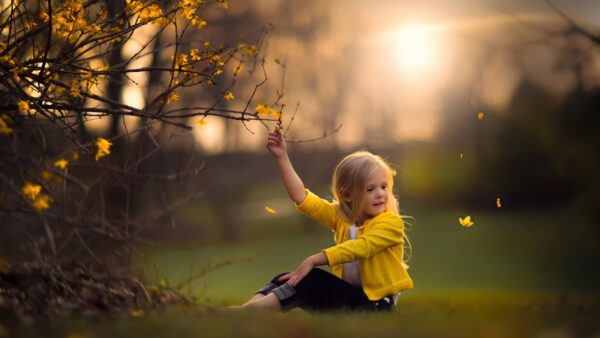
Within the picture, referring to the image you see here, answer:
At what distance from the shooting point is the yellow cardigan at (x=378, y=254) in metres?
3.89

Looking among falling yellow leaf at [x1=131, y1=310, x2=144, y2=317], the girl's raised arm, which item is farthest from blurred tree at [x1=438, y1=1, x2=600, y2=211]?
falling yellow leaf at [x1=131, y1=310, x2=144, y2=317]

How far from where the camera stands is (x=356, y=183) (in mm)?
4238

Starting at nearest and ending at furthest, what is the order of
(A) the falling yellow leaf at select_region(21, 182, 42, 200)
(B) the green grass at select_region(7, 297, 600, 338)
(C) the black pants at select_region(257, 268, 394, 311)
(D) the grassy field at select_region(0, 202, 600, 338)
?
(B) the green grass at select_region(7, 297, 600, 338)
(D) the grassy field at select_region(0, 202, 600, 338)
(A) the falling yellow leaf at select_region(21, 182, 42, 200)
(C) the black pants at select_region(257, 268, 394, 311)

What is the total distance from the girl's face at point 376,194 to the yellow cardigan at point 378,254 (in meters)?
0.08

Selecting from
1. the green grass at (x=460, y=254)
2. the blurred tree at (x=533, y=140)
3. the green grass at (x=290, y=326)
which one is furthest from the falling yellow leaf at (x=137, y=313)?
the green grass at (x=460, y=254)

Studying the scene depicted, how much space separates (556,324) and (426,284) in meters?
14.7

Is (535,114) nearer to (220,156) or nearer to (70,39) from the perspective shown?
(220,156)

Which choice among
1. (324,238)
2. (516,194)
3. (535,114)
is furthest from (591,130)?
(324,238)

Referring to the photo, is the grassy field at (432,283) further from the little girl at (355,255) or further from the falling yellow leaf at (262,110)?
the falling yellow leaf at (262,110)

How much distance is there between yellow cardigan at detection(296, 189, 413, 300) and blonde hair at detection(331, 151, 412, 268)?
13 cm


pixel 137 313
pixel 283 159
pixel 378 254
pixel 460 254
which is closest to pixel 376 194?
pixel 378 254

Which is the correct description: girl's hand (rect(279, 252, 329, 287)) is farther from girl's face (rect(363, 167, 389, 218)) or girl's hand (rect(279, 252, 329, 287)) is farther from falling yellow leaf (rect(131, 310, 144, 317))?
falling yellow leaf (rect(131, 310, 144, 317))

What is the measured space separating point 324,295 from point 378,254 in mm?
472

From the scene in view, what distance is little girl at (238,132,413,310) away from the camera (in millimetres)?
3938
